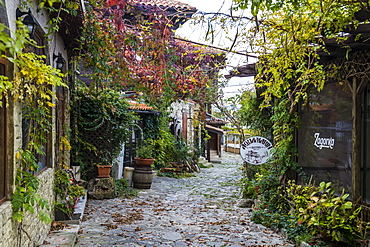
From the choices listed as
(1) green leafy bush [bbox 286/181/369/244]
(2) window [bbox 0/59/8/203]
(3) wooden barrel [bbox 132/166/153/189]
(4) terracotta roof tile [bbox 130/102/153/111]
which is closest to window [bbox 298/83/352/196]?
(1) green leafy bush [bbox 286/181/369/244]

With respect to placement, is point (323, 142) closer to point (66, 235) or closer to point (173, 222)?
point (173, 222)

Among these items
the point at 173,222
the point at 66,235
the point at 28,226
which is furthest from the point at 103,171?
the point at 28,226

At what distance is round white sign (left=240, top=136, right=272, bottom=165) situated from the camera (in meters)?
7.58

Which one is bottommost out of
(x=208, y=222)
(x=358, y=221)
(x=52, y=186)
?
(x=208, y=222)

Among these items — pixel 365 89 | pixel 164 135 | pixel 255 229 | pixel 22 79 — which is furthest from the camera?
pixel 164 135

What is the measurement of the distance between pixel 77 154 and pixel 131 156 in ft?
13.5

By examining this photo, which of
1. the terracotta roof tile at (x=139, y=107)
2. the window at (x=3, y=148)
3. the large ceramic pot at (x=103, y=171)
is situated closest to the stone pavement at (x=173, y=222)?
the large ceramic pot at (x=103, y=171)

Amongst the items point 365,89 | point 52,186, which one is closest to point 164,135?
point 52,186

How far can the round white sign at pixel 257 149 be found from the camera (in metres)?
7.58

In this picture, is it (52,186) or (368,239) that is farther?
(52,186)

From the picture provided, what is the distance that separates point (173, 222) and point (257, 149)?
95.3 inches

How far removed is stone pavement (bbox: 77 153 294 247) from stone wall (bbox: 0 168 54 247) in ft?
2.99

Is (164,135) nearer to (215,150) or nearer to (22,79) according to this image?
(22,79)

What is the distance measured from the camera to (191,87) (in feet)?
35.6
